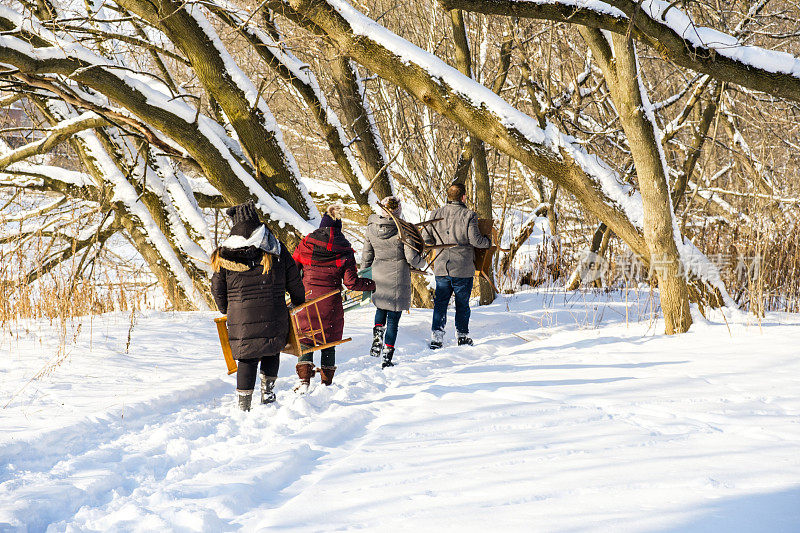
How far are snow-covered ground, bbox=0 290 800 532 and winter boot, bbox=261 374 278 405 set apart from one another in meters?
0.16

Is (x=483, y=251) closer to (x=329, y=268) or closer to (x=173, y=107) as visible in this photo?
(x=329, y=268)

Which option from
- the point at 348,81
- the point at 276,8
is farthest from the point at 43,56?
the point at 348,81

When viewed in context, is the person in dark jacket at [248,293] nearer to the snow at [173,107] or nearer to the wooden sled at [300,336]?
the wooden sled at [300,336]

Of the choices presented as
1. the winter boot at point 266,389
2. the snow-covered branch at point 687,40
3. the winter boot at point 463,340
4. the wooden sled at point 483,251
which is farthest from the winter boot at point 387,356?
the snow-covered branch at point 687,40

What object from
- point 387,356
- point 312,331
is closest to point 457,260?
point 387,356

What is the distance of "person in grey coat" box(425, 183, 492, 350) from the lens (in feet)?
22.4

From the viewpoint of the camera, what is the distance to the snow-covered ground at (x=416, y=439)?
236 cm

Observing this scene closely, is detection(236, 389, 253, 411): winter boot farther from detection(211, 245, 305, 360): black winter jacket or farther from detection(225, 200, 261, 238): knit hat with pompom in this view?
detection(225, 200, 261, 238): knit hat with pompom

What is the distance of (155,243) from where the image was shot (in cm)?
898

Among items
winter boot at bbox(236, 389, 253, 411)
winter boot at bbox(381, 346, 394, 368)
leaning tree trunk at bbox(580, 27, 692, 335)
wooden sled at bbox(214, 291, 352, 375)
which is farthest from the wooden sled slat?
leaning tree trunk at bbox(580, 27, 692, 335)

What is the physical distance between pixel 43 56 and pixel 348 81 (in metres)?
4.00

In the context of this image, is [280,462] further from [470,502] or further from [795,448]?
[795,448]

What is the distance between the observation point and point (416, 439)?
3.34 metres

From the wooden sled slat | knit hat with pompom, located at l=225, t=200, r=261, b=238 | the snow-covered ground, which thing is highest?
knit hat with pompom, located at l=225, t=200, r=261, b=238
